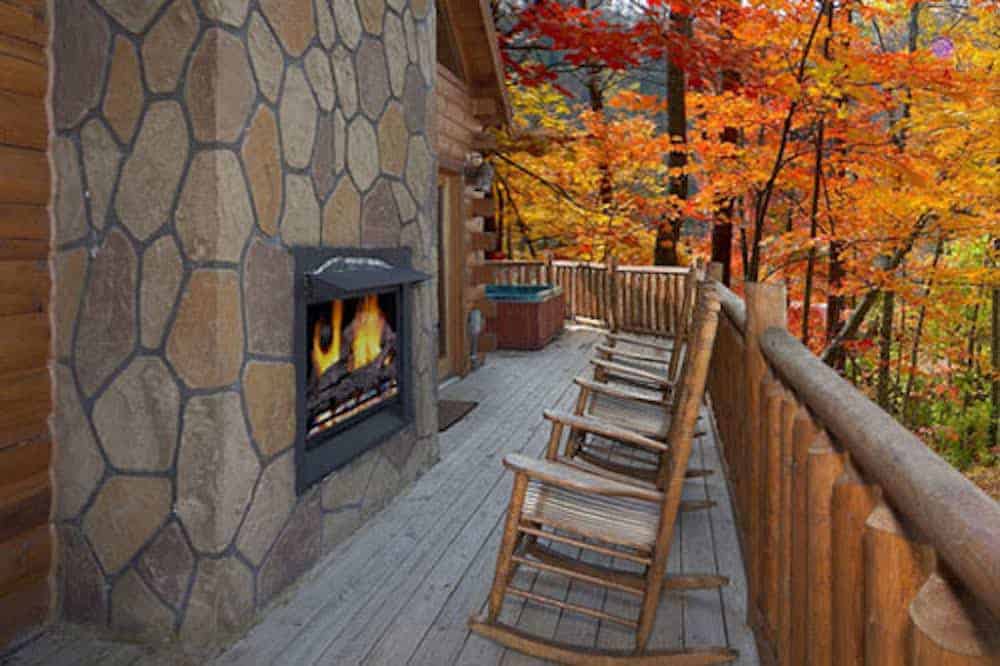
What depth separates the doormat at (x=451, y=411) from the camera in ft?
17.4

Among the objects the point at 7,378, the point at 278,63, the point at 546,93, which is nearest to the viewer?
the point at 7,378

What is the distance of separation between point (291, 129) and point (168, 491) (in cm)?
128

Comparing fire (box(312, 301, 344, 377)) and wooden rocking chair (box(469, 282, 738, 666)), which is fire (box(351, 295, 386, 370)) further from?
wooden rocking chair (box(469, 282, 738, 666))

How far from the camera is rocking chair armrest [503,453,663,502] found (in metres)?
2.24

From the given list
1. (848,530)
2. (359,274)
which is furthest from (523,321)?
(848,530)

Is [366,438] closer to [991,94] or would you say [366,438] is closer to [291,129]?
[291,129]

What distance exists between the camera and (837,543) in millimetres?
1345

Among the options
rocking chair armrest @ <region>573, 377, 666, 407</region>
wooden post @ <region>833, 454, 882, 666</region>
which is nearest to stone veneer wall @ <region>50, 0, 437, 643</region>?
rocking chair armrest @ <region>573, 377, 666, 407</region>

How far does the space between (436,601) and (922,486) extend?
6.78 ft

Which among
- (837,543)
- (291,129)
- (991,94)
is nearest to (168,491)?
(291,129)

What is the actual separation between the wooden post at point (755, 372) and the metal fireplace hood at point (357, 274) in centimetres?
145

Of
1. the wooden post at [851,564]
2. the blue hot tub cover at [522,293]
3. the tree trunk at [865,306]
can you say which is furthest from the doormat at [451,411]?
the tree trunk at [865,306]

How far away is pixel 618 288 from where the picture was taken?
11.2 meters

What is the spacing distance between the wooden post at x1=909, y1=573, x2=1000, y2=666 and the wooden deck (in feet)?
5.30
